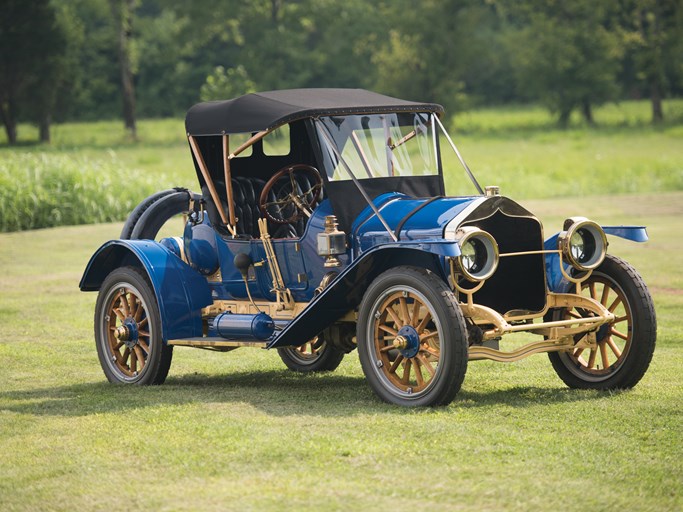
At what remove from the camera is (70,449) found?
23.4 feet

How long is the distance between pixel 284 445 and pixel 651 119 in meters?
52.2

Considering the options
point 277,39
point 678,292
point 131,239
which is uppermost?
point 277,39

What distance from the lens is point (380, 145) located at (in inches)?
364

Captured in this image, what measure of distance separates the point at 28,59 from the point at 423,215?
145ft

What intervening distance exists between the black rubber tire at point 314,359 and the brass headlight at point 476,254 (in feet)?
6.52

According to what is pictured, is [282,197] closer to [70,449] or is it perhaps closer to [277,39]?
[70,449]

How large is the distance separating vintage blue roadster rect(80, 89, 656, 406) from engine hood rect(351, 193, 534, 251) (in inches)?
0.5

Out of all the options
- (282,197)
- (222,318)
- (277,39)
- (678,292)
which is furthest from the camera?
(277,39)

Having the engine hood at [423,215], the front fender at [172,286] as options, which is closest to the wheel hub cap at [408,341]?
the engine hood at [423,215]

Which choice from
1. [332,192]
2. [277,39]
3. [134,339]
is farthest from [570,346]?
[277,39]

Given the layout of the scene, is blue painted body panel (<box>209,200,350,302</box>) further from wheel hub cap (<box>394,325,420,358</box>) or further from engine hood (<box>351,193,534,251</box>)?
wheel hub cap (<box>394,325,420,358</box>)

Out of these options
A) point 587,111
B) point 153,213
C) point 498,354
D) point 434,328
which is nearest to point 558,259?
point 498,354

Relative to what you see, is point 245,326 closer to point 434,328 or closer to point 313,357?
point 313,357

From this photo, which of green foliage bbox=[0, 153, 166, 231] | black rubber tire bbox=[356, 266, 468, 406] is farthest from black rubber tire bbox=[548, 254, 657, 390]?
green foliage bbox=[0, 153, 166, 231]
